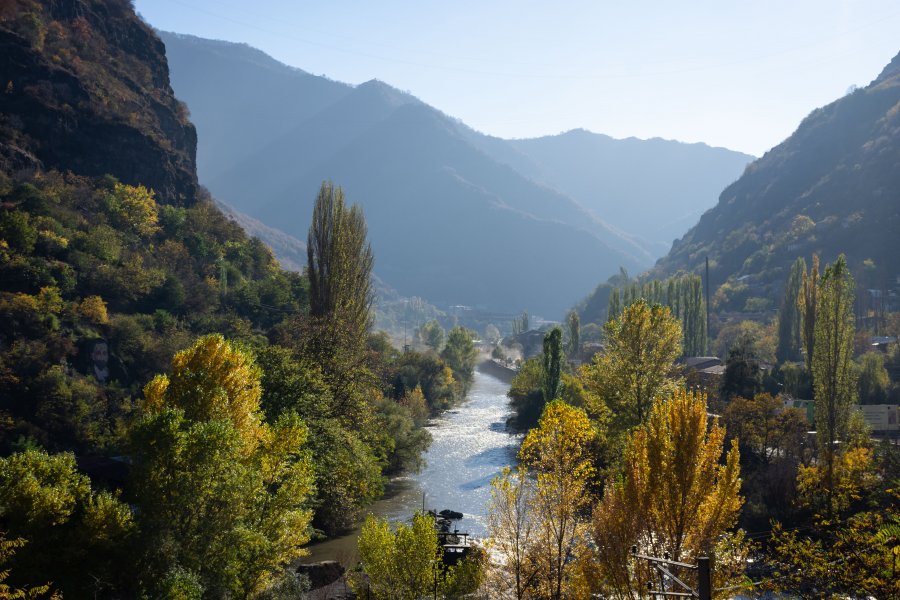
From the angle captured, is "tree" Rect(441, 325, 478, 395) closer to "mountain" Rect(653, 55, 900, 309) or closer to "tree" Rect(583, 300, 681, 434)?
"mountain" Rect(653, 55, 900, 309)

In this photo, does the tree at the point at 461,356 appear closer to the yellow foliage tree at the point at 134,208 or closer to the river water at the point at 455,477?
the river water at the point at 455,477

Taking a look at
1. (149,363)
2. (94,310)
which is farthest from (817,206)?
(94,310)

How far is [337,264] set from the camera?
159 ft

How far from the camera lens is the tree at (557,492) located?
18641mm

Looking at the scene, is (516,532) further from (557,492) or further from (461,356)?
(461,356)

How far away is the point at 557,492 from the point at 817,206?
14434 cm

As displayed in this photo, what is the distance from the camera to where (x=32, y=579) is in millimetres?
17359

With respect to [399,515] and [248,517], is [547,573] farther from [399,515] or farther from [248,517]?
[399,515]

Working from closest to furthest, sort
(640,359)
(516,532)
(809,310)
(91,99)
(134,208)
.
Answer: (516,532) → (640,359) → (809,310) → (134,208) → (91,99)

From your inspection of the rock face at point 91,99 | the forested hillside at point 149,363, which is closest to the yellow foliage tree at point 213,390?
the forested hillside at point 149,363

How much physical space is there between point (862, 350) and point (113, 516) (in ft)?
246

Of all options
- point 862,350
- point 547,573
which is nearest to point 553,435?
point 547,573

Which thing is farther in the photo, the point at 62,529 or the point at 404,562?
the point at 404,562

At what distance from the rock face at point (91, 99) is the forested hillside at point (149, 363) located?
0.21 metres
